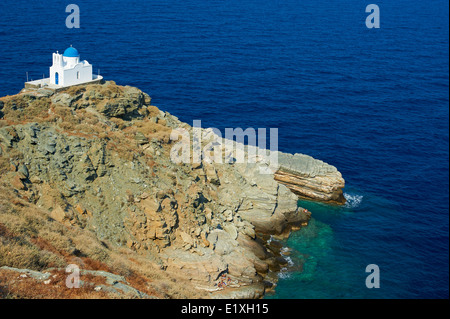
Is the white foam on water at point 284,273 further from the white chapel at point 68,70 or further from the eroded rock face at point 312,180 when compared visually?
the white chapel at point 68,70

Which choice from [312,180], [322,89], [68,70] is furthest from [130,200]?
[322,89]

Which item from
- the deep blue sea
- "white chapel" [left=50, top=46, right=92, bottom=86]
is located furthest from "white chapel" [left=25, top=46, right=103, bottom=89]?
the deep blue sea

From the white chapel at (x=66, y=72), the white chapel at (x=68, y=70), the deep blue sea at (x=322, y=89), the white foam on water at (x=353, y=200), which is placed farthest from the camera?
the white foam on water at (x=353, y=200)

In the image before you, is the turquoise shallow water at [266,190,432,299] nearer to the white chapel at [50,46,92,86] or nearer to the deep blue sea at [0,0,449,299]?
the deep blue sea at [0,0,449,299]

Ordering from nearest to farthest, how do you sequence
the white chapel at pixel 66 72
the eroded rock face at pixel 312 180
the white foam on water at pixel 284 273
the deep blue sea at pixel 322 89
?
the white foam on water at pixel 284 273 < the deep blue sea at pixel 322 89 < the white chapel at pixel 66 72 < the eroded rock face at pixel 312 180

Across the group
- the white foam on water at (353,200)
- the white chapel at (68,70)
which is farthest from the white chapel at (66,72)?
the white foam on water at (353,200)

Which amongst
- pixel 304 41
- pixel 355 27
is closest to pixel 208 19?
pixel 304 41
